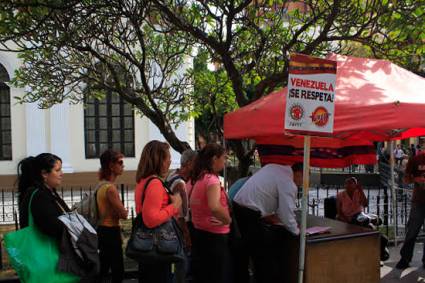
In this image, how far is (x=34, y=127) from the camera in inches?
607

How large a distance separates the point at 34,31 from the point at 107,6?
1.21m

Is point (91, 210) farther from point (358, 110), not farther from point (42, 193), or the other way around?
point (358, 110)

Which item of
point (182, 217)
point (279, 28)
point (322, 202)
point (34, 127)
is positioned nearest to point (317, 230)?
point (182, 217)

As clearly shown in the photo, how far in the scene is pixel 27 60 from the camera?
849cm

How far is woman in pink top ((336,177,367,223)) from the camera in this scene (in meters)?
5.84

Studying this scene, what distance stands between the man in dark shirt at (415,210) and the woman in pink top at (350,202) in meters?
0.67

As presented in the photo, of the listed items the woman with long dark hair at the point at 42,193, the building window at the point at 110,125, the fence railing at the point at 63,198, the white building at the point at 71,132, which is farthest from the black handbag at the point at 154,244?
the building window at the point at 110,125

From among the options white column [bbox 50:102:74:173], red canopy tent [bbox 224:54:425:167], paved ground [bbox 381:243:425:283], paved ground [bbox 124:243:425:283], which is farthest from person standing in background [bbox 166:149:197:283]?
white column [bbox 50:102:74:173]

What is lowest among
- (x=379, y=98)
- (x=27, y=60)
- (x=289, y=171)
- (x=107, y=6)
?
(x=289, y=171)

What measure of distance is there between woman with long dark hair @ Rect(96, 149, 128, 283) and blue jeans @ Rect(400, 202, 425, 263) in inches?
153

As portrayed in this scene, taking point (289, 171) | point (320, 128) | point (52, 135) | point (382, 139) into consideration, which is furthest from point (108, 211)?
point (52, 135)

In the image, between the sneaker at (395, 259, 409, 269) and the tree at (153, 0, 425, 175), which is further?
the tree at (153, 0, 425, 175)

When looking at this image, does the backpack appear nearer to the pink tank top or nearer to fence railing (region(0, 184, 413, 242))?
the pink tank top

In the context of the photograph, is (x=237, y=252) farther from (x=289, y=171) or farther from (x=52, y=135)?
(x=52, y=135)
